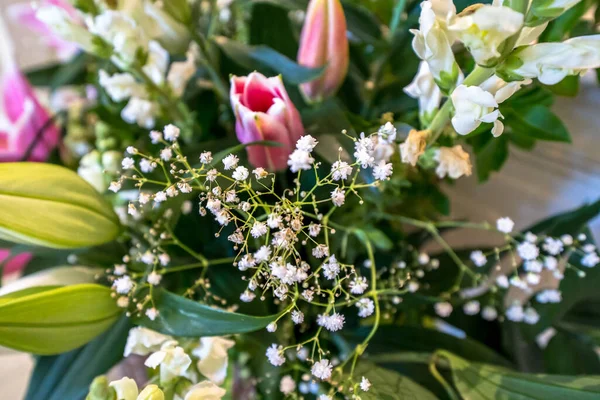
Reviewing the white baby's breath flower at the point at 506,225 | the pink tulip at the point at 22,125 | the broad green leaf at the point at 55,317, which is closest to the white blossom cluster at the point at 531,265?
the white baby's breath flower at the point at 506,225

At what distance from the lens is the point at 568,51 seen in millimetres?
205

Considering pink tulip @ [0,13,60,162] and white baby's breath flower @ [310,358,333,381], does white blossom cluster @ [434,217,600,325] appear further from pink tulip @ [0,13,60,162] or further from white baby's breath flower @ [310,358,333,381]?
pink tulip @ [0,13,60,162]

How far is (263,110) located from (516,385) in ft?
0.72

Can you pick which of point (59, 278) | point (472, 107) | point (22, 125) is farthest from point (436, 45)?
point (22, 125)

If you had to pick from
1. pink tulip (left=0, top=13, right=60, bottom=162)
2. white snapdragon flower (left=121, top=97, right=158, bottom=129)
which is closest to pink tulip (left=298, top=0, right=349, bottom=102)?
white snapdragon flower (left=121, top=97, right=158, bottom=129)

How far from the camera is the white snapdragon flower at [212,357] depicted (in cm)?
29

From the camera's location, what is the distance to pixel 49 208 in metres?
0.27

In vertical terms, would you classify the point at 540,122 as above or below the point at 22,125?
above

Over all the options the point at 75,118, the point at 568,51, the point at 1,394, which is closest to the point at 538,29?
the point at 568,51

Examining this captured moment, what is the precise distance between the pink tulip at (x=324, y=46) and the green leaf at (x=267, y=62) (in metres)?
0.01

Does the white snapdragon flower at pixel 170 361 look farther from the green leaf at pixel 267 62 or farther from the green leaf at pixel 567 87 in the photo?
the green leaf at pixel 567 87

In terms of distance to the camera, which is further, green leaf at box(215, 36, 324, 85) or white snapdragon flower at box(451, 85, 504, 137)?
green leaf at box(215, 36, 324, 85)

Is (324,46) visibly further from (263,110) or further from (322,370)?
(322,370)

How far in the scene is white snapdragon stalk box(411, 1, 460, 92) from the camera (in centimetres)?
22
